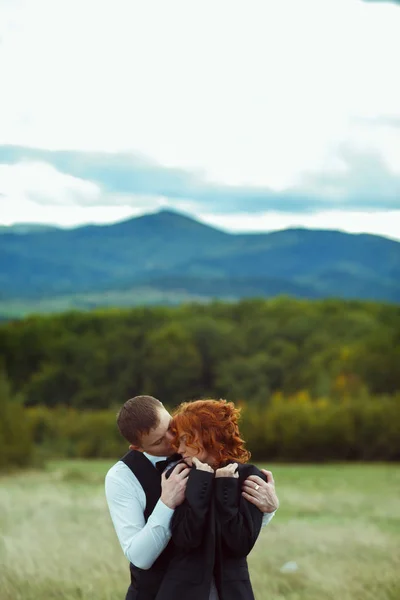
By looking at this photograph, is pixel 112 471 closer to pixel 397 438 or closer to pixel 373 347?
pixel 397 438

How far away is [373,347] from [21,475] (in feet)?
95.7

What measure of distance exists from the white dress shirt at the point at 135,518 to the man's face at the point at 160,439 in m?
0.04

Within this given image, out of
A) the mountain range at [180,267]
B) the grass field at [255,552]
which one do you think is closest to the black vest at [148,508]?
the grass field at [255,552]

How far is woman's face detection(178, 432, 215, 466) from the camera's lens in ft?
11.4

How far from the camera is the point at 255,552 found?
9383 millimetres

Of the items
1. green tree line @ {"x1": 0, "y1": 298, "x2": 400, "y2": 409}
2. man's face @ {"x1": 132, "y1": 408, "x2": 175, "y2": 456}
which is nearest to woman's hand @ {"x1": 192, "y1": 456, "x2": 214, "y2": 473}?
man's face @ {"x1": 132, "y1": 408, "x2": 175, "y2": 456}

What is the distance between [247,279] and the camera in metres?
142

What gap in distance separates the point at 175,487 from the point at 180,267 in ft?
538

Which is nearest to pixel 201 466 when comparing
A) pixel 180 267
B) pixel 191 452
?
pixel 191 452

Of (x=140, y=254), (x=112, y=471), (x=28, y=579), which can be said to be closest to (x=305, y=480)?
(x=28, y=579)

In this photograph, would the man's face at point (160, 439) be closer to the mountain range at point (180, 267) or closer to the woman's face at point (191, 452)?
the woman's face at point (191, 452)

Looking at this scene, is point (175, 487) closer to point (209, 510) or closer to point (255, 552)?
point (209, 510)

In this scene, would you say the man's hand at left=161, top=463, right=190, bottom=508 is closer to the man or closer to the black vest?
the man

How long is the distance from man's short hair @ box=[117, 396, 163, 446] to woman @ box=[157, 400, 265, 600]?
0.08m
